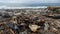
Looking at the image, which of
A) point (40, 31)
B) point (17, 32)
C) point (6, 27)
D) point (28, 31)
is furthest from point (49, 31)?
point (6, 27)

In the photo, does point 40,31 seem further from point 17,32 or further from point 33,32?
point 17,32

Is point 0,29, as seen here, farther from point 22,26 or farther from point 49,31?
point 49,31

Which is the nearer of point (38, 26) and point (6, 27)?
point (6, 27)

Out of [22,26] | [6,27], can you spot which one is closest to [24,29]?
[22,26]

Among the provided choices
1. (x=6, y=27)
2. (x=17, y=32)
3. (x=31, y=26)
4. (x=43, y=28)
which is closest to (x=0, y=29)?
(x=6, y=27)

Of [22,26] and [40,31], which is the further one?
[22,26]

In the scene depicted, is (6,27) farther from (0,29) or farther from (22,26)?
(22,26)

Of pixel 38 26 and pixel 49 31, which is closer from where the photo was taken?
pixel 49 31
